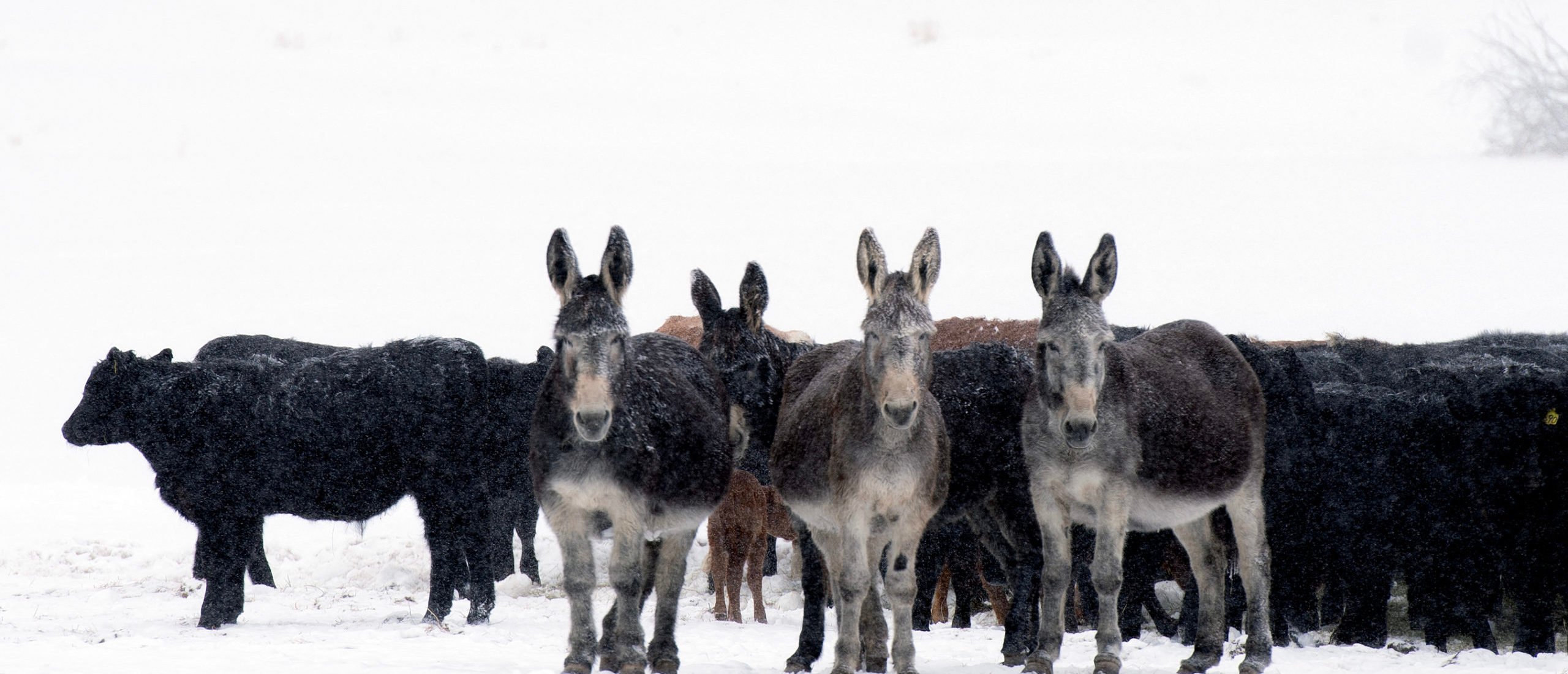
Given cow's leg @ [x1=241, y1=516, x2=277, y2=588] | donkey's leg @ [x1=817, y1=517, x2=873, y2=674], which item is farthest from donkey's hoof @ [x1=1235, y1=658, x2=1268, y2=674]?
cow's leg @ [x1=241, y1=516, x2=277, y2=588]

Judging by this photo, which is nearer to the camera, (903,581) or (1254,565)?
(903,581)

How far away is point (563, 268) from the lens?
7.16 m

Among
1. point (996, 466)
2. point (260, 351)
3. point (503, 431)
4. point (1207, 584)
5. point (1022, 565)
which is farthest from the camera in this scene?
point (260, 351)

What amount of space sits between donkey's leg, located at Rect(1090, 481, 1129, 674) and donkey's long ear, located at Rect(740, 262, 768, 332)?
2505 mm

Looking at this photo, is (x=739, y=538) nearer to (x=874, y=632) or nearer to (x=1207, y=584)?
(x=874, y=632)

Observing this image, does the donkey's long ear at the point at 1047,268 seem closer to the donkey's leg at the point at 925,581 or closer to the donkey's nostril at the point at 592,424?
the donkey's nostril at the point at 592,424

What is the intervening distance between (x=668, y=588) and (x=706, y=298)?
6.73ft

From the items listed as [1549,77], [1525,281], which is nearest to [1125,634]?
[1525,281]

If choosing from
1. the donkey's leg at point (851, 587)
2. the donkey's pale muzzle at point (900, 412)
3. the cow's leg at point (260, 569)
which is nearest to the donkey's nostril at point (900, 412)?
the donkey's pale muzzle at point (900, 412)

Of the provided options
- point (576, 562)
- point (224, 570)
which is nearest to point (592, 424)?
point (576, 562)

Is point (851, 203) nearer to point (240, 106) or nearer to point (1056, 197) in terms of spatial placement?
point (1056, 197)

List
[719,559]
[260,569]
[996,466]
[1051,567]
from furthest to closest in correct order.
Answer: [260,569]
[719,559]
[996,466]
[1051,567]

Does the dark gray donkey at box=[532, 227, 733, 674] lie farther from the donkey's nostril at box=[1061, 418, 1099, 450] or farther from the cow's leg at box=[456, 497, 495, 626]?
the cow's leg at box=[456, 497, 495, 626]

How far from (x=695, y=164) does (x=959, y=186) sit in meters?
5.75
